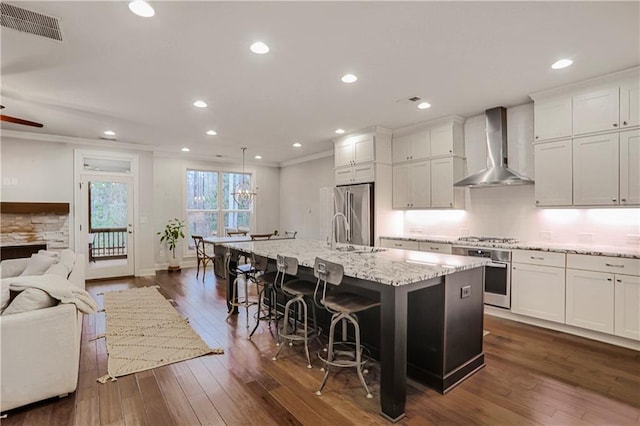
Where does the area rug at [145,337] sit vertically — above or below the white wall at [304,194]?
below

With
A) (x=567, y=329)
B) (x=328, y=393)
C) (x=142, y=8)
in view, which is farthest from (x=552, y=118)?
(x=142, y=8)

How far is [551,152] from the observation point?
3736mm

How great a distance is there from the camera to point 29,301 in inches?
87.0

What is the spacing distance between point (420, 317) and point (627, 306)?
2217 mm

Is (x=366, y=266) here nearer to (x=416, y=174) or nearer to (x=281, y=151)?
(x=416, y=174)

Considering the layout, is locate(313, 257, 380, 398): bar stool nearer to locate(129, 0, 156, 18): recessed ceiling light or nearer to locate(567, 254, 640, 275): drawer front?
locate(129, 0, 156, 18): recessed ceiling light

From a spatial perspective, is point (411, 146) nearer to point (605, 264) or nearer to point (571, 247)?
point (571, 247)

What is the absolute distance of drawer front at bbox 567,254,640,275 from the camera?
296cm

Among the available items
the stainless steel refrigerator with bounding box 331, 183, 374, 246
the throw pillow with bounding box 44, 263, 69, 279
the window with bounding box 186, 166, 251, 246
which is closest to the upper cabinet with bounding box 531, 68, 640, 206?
the stainless steel refrigerator with bounding box 331, 183, 374, 246

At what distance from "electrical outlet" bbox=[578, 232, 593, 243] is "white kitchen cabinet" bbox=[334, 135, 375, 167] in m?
2.96

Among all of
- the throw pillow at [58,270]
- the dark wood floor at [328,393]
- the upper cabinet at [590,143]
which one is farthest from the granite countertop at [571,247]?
the throw pillow at [58,270]

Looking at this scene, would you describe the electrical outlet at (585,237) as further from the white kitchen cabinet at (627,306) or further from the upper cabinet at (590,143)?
the white kitchen cabinet at (627,306)

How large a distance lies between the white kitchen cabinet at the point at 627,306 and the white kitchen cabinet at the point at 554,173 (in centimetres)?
98

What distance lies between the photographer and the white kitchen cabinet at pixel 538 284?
3426 mm
